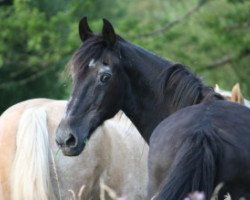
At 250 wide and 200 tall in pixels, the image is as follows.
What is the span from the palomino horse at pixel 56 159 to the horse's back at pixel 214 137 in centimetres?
184

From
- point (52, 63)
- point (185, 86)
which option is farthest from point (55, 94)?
point (185, 86)

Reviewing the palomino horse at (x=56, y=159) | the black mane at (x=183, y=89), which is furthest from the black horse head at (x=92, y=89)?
the palomino horse at (x=56, y=159)

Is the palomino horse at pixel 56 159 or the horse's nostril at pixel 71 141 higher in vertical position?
the horse's nostril at pixel 71 141

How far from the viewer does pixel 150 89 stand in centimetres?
640

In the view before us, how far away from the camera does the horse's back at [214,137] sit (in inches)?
194

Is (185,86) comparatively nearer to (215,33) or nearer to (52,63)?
(215,33)

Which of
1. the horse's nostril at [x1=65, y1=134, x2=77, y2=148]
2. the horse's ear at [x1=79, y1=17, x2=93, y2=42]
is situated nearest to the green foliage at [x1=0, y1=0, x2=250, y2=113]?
the horse's ear at [x1=79, y1=17, x2=93, y2=42]

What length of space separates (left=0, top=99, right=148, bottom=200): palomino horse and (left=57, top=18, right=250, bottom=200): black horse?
0.72 m

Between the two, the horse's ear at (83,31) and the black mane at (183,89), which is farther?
the horse's ear at (83,31)

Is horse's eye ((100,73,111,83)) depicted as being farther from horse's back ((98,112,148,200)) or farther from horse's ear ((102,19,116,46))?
horse's back ((98,112,148,200))

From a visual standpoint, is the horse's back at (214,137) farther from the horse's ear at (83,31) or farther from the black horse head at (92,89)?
the horse's ear at (83,31)

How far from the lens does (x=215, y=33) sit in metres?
14.7

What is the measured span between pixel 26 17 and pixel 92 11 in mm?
2735

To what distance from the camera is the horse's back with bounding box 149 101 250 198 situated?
493 centimetres
